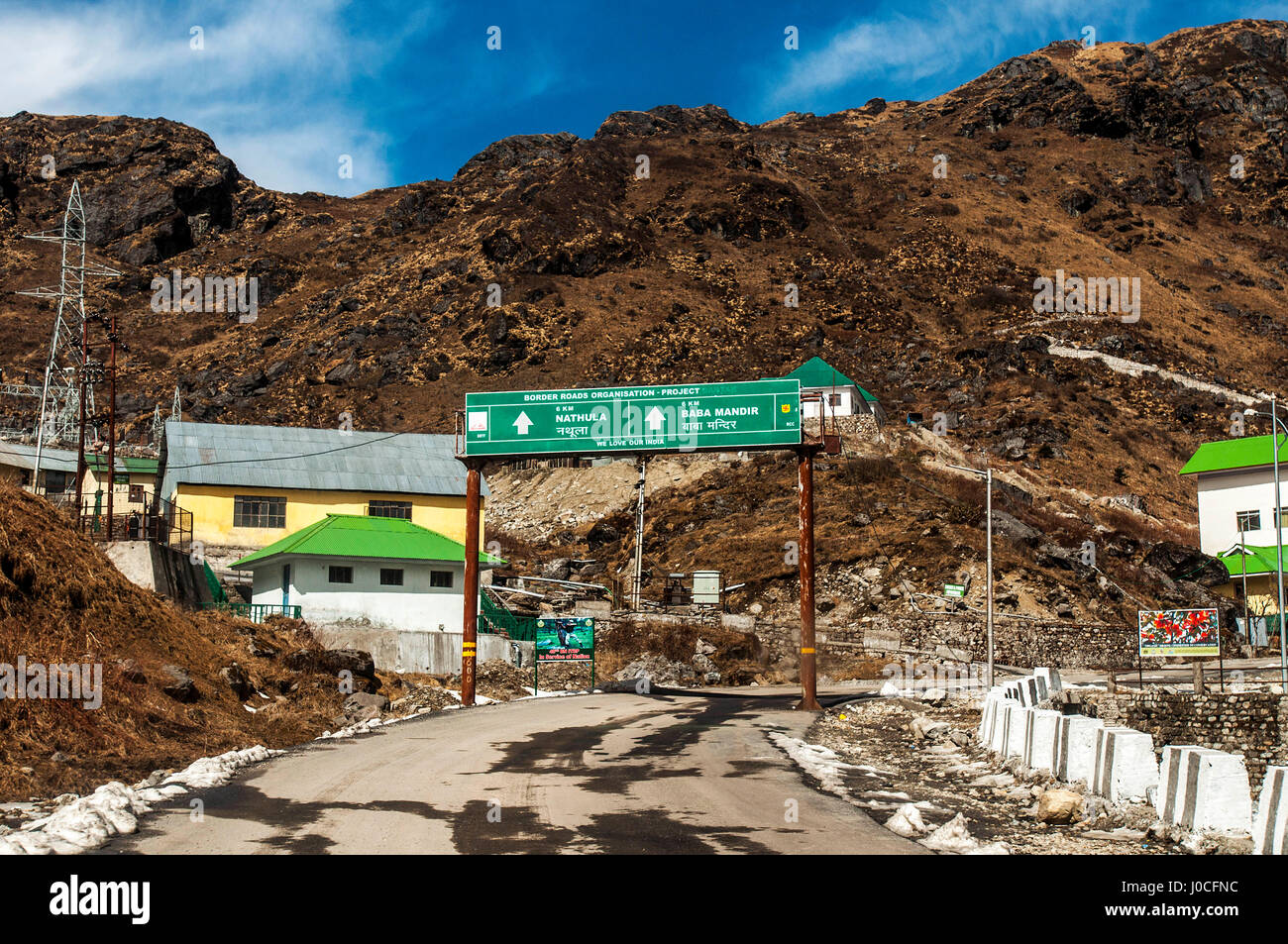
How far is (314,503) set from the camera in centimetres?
5056

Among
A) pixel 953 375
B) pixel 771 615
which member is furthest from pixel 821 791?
pixel 953 375

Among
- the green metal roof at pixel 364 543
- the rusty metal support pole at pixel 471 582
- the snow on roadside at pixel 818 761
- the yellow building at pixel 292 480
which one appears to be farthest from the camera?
the yellow building at pixel 292 480

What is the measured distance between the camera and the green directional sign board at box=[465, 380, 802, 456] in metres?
31.4

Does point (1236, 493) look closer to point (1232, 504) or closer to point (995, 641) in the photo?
point (1232, 504)

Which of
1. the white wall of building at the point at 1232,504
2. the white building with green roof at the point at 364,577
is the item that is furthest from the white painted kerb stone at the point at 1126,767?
the white wall of building at the point at 1232,504

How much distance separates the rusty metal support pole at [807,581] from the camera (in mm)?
29750

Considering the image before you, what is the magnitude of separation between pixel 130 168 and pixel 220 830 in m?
163

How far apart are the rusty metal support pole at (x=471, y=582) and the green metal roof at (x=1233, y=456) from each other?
48544mm

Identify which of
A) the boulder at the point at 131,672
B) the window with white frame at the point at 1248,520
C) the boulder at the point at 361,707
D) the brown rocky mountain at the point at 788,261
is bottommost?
the boulder at the point at 361,707

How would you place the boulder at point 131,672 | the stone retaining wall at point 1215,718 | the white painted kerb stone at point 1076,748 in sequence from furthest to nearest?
the stone retaining wall at point 1215,718 → the boulder at point 131,672 → the white painted kerb stone at point 1076,748

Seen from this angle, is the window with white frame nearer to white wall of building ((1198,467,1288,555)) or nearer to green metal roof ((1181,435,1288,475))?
white wall of building ((1198,467,1288,555))

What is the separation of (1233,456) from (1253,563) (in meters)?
10.6

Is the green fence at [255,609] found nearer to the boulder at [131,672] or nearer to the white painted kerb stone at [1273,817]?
the boulder at [131,672]
